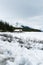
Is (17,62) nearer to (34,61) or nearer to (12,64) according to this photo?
(12,64)

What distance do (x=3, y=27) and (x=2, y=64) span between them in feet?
193

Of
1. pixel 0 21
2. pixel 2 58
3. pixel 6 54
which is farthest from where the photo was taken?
pixel 0 21

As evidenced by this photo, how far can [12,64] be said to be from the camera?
4230 mm

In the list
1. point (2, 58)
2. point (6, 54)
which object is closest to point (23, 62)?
point (2, 58)

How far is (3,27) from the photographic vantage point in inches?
2468

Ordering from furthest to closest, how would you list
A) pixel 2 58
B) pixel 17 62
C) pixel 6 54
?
1. pixel 6 54
2. pixel 2 58
3. pixel 17 62

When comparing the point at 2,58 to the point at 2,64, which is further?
the point at 2,58

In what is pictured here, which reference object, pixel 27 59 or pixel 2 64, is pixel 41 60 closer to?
pixel 27 59

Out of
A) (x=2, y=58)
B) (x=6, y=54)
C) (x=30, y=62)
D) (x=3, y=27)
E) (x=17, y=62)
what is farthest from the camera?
(x=3, y=27)

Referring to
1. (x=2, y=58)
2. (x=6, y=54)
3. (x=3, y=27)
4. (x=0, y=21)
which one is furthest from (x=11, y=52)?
(x=0, y=21)

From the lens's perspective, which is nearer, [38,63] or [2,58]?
[38,63]

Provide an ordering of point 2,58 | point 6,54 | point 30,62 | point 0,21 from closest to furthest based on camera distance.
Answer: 1. point 30,62
2. point 2,58
3. point 6,54
4. point 0,21

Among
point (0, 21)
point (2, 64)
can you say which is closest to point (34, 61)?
point (2, 64)

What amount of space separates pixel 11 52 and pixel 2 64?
1358mm
